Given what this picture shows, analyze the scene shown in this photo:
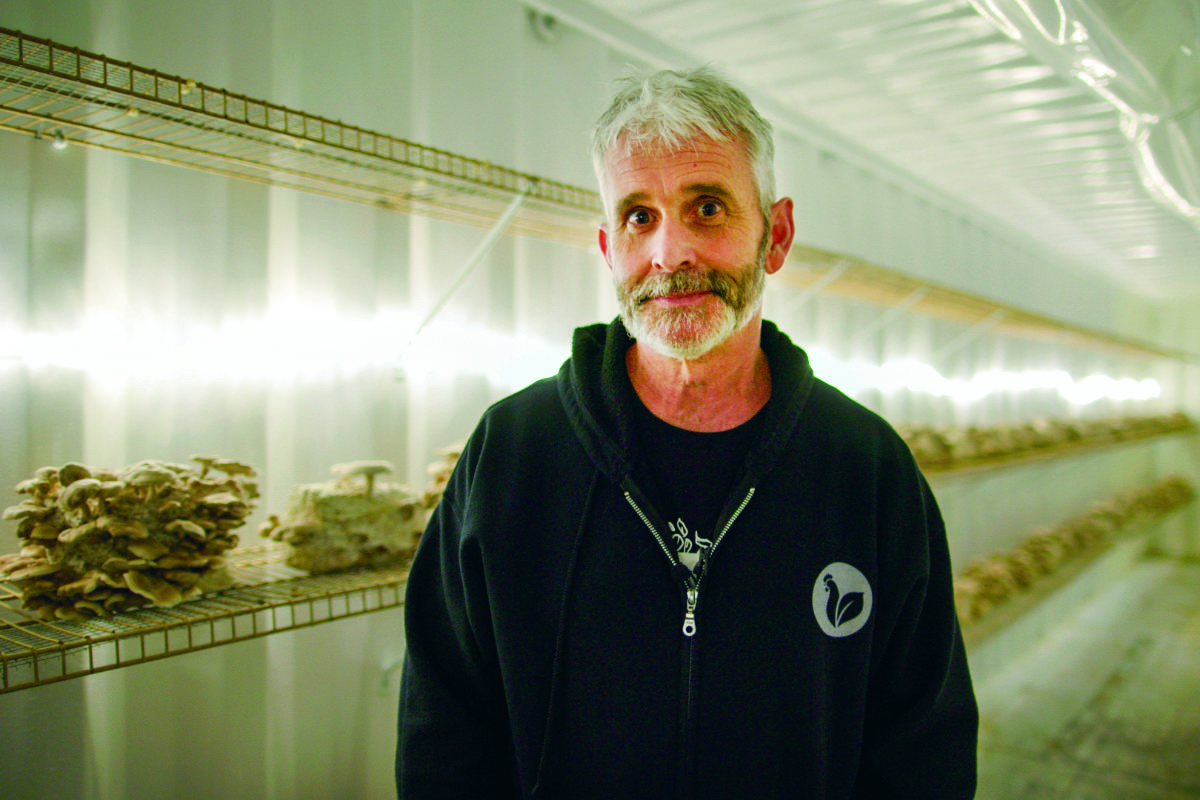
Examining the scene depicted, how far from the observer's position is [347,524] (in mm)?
1707

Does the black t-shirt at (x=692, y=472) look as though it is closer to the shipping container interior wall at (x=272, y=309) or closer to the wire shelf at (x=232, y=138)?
the wire shelf at (x=232, y=138)

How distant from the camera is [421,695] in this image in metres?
1.18

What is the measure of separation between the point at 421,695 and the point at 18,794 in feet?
3.32

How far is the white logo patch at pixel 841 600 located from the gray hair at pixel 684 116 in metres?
0.63

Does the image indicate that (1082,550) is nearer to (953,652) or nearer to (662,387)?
(953,652)

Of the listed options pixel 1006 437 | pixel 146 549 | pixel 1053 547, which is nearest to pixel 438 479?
pixel 146 549

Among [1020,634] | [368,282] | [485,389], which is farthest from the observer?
[1020,634]

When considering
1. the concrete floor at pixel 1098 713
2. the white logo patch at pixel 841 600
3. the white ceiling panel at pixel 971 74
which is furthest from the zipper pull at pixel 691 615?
the concrete floor at pixel 1098 713

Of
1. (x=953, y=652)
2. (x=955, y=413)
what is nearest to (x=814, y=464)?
(x=953, y=652)

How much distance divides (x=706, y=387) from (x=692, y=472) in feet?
0.52

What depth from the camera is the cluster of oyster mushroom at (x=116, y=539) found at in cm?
127

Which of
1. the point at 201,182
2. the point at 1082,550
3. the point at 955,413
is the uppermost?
the point at 201,182

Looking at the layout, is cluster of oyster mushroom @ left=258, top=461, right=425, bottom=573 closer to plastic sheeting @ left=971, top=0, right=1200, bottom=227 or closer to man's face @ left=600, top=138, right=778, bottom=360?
man's face @ left=600, top=138, right=778, bottom=360

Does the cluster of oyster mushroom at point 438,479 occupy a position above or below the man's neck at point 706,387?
below
